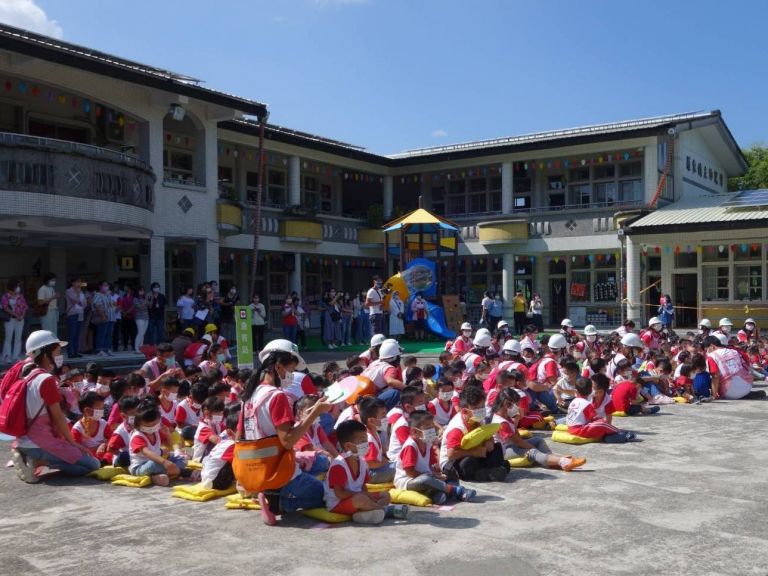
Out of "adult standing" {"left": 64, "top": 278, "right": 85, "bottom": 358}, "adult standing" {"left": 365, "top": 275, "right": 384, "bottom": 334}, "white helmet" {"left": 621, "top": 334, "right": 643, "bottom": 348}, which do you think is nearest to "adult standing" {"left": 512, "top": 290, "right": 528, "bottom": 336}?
"adult standing" {"left": 365, "top": 275, "right": 384, "bottom": 334}

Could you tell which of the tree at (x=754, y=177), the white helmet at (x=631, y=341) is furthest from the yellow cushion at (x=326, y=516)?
Result: the tree at (x=754, y=177)

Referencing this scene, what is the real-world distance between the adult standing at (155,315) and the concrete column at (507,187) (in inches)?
652

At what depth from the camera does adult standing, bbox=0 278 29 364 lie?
46.9 feet

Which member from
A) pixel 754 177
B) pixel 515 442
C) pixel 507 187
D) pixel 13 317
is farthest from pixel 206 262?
pixel 754 177

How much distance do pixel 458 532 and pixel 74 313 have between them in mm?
11878

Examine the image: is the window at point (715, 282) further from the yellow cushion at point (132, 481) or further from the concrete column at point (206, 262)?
the yellow cushion at point (132, 481)

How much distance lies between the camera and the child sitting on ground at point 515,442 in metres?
7.84

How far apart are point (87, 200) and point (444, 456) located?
1113 cm

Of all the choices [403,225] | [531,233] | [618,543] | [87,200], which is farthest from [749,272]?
[618,543]

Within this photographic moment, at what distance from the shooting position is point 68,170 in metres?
15.5

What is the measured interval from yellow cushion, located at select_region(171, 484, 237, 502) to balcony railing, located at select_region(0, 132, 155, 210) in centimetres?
994

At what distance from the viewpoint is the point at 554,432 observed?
32.1 feet

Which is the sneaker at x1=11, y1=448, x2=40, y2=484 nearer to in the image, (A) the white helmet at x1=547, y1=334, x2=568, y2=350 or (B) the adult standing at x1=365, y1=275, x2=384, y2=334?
(A) the white helmet at x1=547, y1=334, x2=568, y2=350

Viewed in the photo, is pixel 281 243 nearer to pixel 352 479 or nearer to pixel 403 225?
pixel 403 225
